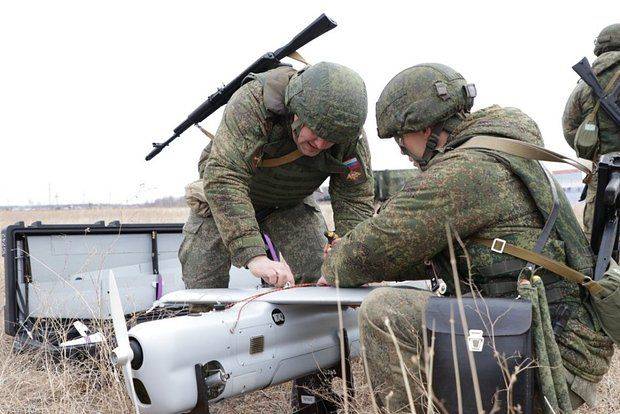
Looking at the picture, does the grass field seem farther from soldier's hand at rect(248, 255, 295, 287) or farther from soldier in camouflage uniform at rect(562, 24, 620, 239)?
soldier in camouflage uniform at rect(562, 24, 620, 239)

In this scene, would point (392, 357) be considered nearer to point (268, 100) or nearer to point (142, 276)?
point (268, 100)

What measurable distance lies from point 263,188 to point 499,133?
78.7 inches

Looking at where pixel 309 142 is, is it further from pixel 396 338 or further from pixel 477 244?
pixel 396 338

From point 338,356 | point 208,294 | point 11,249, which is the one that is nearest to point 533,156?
point 338,356

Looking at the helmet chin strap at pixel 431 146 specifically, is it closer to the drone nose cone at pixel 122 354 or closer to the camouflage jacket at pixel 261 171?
the camouflage jacket at pixel 261 171

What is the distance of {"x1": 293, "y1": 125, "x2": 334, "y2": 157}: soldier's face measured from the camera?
12.7 ft

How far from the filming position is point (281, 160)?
424 centimetres

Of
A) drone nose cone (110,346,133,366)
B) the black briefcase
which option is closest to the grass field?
the black briefcase

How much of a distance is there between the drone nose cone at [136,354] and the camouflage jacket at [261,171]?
1136mm

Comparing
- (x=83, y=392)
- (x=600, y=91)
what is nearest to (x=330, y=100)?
(x=83, y=392)

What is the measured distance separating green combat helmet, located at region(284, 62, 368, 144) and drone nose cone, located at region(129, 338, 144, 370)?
1.65m

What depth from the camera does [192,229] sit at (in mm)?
4824

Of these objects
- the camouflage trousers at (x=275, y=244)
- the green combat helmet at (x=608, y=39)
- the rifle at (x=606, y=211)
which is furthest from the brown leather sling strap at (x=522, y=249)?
the green combat helmet at (x=608, y=39)

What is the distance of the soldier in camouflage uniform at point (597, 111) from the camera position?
5.13 metres
